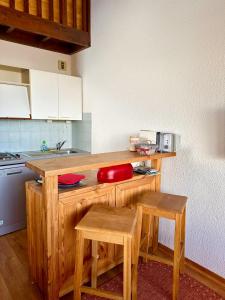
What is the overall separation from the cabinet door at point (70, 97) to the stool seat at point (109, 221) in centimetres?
187

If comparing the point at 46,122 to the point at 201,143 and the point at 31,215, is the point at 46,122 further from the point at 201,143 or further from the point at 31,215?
the point at 201,143

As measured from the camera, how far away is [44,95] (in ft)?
Answer: 8.96

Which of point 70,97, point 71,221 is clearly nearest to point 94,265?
point 71,221

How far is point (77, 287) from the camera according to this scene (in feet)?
4.28

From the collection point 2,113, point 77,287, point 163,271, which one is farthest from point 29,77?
point 163,271

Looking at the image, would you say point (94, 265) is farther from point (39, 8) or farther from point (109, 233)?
point (39, 8)

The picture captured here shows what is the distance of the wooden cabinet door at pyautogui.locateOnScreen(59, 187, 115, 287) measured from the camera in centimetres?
141

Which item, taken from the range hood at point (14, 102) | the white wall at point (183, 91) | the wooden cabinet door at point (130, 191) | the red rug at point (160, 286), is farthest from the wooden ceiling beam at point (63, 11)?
the red rug at point (160, 286)

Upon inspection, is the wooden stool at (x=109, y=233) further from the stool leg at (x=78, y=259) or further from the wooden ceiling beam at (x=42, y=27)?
the wooden ceiling beam at (x=42, y=27)

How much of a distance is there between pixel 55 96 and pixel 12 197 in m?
1.41

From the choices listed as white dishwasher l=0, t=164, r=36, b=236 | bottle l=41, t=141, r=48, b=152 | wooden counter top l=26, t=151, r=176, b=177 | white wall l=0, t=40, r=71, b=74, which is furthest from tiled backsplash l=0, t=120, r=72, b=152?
wooden counter top l=26, t=151, r=176, b=177

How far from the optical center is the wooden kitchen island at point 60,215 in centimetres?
130

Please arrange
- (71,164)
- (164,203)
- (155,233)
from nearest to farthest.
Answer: (71,164) → (164,203) → (155,233)

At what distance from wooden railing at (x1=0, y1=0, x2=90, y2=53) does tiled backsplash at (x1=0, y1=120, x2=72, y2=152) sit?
110 cm
